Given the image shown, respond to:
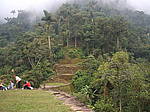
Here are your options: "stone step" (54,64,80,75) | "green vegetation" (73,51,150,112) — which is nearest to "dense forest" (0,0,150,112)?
"green vegetation" (73,51,150,112)

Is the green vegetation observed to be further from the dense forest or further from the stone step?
the stone step

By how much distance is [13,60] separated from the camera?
38375 millimetres

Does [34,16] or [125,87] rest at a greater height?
[34,16]

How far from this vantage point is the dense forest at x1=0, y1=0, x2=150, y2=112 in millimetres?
18953

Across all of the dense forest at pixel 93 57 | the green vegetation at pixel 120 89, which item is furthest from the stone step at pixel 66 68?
the green vegetation at pixel 120 89

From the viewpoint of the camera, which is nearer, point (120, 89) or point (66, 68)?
point (120, 89)

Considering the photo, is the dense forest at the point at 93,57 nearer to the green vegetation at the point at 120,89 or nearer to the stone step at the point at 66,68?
the green vegetation at the point at 120,89

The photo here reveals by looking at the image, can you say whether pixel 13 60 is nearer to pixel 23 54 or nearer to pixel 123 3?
pixel 23 54

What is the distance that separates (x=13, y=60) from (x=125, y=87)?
78.1ft

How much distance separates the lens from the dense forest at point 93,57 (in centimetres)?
1895

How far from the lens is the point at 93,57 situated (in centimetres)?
3048

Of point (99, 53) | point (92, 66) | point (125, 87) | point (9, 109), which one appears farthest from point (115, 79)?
point (99, 53)

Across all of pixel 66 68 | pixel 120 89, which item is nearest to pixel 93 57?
pixel 66 68

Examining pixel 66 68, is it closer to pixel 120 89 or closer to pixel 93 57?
pixel 93 57
